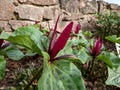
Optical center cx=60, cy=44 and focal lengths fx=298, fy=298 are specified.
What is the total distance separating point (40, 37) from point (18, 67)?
4.20 ft

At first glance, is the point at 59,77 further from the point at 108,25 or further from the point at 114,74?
the point at 108,25

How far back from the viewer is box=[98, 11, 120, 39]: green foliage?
457cm

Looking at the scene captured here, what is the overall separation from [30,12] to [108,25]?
1.42m

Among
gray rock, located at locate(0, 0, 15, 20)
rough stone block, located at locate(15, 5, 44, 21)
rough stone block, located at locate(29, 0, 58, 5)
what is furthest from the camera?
rough stone block, located at locate(29, 0, 58, 5)

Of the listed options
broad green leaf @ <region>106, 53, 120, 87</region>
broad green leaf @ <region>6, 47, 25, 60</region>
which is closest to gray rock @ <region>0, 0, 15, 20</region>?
broad green leaf @ <region>106, 53, 120, 87</region>

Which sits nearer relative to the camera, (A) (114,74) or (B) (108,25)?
(A) (114,74)

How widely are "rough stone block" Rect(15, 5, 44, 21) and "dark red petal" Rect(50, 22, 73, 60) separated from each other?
8.43 ft

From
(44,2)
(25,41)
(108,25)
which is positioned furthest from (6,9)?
(25,41)

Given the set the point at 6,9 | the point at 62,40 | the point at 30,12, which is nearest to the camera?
the point at 62,40

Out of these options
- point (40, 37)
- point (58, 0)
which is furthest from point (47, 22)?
point (40, 37)

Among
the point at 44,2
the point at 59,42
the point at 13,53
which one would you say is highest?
the point at 59,42

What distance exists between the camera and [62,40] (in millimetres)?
1010

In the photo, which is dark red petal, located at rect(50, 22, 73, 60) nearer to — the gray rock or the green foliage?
the gray rock

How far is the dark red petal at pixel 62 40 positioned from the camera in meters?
0.98
